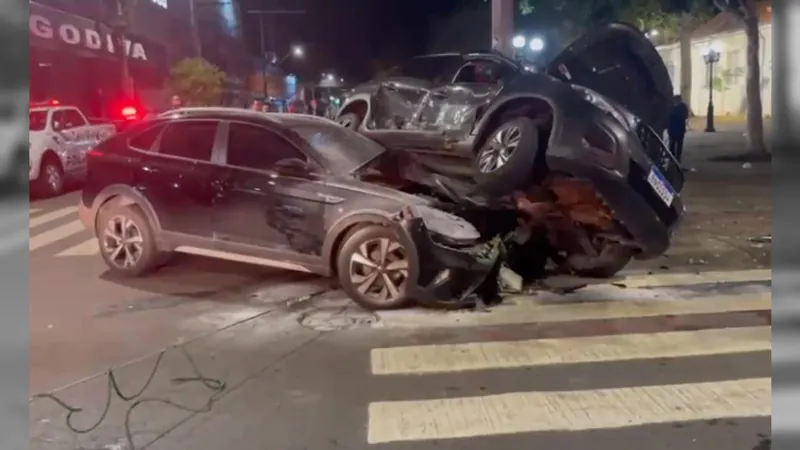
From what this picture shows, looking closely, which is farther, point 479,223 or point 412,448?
point 479,223

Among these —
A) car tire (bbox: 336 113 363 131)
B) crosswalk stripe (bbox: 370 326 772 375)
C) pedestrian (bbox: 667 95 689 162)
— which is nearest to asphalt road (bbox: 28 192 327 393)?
car tire (bbox: 336 113 363 131)

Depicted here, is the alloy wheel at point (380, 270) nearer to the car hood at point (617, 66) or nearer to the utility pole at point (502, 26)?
the car hood at point (617, 66)

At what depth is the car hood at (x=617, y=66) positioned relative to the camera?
7.16m

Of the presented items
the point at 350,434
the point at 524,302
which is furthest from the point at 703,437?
the point at 524,302

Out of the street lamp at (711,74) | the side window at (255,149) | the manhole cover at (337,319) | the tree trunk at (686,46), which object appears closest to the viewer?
the manhole cover at (337,319)

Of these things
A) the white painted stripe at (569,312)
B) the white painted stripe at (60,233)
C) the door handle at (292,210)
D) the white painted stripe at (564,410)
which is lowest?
the white painted stripe at (564,410)

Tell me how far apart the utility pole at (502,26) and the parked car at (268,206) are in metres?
1.64

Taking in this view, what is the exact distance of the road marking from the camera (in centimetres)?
734

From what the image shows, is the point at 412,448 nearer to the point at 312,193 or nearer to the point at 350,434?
the point at 350,434

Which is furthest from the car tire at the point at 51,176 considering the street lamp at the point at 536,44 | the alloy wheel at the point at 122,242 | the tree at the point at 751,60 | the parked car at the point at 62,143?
the tree at the point at 751,60

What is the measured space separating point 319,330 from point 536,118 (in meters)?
2.55

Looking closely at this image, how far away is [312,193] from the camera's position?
6.57 meters

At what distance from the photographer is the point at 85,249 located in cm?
713

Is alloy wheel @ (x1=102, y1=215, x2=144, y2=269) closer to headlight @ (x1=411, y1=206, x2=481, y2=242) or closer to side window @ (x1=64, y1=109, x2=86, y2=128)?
side window @ (x1=64, y1=109, x2=86, y2=128)
